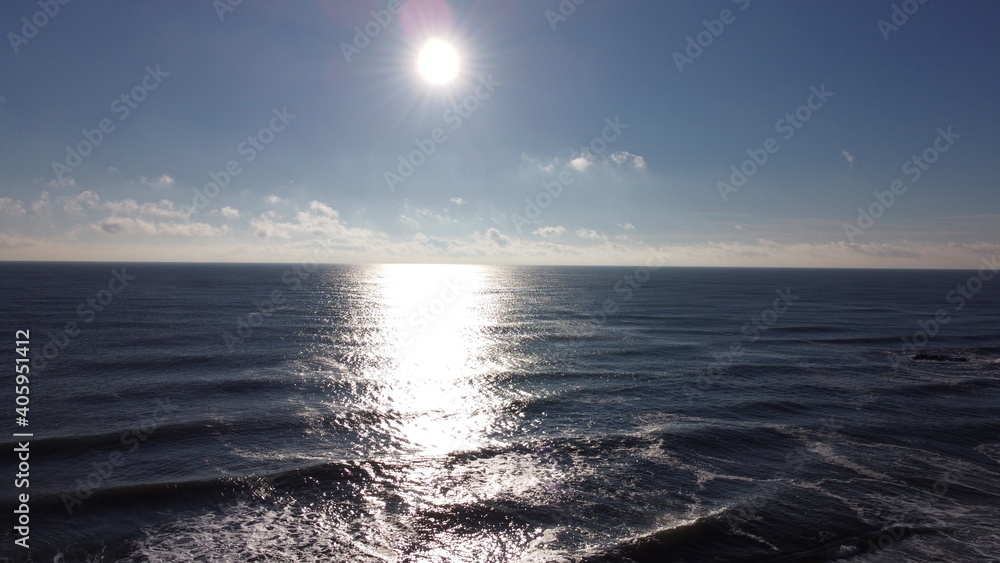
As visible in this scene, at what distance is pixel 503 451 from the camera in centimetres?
2338

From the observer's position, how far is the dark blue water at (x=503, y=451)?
1576 centimetres

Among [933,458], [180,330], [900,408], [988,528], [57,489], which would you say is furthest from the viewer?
[180,330]

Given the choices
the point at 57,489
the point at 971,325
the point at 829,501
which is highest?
the point at 971,325

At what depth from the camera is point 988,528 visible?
16.2 m

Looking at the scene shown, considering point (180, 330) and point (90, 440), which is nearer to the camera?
point (90, 440)

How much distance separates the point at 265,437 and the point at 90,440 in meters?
8.05

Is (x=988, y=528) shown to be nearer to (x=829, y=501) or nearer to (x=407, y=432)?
(x=829, y=501)

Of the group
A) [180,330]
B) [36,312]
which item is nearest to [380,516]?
[180,330]

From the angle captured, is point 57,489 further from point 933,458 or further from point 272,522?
point 933,458

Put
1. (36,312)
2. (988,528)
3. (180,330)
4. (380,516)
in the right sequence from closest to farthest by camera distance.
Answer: (988,528), (380,516), (180,330), (36,312)

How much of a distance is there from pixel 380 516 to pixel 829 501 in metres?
17.0

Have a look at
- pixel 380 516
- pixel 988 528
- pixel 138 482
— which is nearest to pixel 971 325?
pixel 988 528

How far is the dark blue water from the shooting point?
15758 mm

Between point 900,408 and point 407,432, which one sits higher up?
point 900,408
